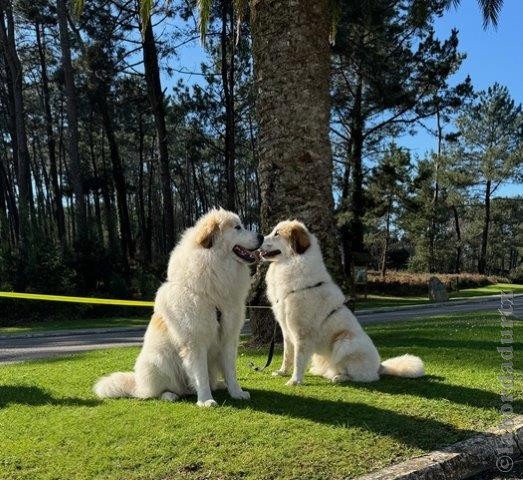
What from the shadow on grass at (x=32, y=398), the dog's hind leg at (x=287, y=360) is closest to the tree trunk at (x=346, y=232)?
the dog's hind leg at (x=287, y=360)

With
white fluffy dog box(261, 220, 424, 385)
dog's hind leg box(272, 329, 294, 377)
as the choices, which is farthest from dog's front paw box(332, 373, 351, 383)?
dog's hind leg box(272, 329, 294, 377)

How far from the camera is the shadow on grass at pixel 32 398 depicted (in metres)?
5.31

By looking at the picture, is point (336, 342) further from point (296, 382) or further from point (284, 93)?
point (284, 93)

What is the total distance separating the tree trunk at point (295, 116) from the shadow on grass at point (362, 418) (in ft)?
11.7

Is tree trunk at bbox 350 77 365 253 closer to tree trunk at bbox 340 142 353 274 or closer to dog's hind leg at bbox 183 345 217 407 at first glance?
tree trunk at bbox 340 142 353 274

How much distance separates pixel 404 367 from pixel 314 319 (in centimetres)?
117

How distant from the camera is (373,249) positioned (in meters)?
78.6

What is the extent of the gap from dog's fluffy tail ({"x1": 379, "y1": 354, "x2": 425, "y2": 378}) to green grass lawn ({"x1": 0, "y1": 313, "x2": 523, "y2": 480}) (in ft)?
0.40

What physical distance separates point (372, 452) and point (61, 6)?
29.9 metres

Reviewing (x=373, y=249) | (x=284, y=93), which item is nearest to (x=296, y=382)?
(x=284, y=93)

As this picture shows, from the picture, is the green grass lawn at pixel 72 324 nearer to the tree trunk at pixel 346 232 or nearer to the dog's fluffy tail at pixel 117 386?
the dog's fluffy tail at pixel 117 386

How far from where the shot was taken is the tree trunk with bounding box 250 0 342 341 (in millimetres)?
8125

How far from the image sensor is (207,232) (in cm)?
503

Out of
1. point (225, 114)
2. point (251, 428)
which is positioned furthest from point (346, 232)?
point (251, 428)
